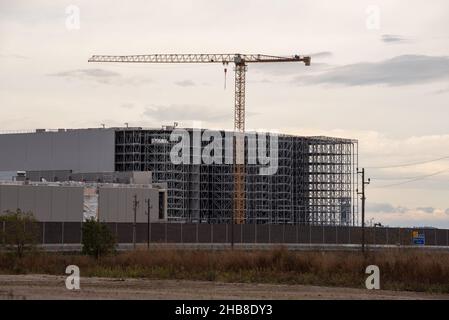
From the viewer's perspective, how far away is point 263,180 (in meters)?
153

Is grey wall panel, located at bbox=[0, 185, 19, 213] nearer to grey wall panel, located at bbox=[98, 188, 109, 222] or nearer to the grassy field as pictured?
grey wall panel, located at bbox=[98, 188, 109, 222]

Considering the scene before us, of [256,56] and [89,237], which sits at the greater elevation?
[256,56]

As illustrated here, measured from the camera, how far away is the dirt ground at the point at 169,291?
2698 centimetres

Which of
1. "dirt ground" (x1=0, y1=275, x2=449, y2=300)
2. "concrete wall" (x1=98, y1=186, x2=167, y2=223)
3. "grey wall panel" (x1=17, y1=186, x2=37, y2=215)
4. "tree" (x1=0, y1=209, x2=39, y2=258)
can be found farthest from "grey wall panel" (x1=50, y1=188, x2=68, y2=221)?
"dirt ground" (x1=0, y1=275, x2=449, y2=300)

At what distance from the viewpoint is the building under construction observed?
14262cm

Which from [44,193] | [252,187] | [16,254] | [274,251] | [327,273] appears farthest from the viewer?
[252,187]

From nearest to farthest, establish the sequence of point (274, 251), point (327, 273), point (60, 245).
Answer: point (327, 273), point (274, 251), point (60, 245)

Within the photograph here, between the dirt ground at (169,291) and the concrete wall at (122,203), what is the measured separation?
84.0m

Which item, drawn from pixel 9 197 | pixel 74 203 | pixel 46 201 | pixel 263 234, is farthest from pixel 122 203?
pixel 263 234

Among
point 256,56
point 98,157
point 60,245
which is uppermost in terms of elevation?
point 256,56
